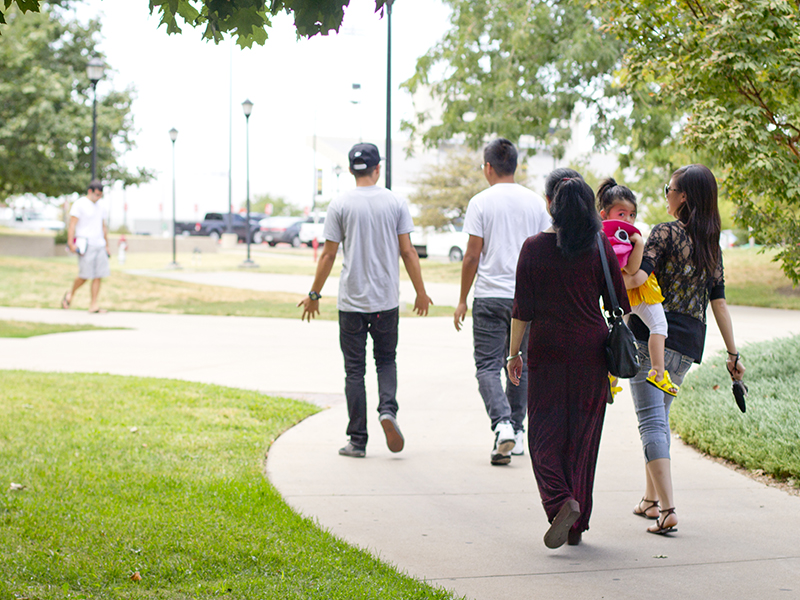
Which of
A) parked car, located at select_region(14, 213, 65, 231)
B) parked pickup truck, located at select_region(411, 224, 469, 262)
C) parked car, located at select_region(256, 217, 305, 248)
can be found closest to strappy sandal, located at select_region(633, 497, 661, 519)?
parked pickup truck, located at select_region(411, 224, 469, 262)

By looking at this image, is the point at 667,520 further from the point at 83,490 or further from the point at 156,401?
the point at 156,401

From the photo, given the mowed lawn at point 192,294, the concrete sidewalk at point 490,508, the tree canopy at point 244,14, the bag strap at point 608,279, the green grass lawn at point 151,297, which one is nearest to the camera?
the tree canopy at point 244,14

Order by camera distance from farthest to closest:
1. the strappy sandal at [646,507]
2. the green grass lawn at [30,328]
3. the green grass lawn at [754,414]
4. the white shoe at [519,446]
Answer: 1. the green grass lawn at [30,328]
2. the white shoe at [519,446]
3. the green grass lawn at [754,414]
4. the strappy sandal at [646,507]

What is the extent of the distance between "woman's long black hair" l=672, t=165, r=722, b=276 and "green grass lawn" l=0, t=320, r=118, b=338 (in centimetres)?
951

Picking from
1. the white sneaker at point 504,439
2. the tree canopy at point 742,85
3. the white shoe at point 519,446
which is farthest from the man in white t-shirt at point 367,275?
the tree canopy at point 742,85

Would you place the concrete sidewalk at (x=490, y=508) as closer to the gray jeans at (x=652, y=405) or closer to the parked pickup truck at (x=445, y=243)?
the gray jeans at (x=652, y=405)

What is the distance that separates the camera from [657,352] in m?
3.96

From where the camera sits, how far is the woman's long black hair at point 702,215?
158 inches

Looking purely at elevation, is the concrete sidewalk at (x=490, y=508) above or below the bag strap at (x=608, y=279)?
below

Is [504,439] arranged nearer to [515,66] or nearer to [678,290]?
[678,290]

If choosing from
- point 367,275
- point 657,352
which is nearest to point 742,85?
point 367,275

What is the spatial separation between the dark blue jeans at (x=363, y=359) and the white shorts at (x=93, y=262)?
902cm

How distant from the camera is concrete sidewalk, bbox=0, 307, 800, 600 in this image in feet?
11.4

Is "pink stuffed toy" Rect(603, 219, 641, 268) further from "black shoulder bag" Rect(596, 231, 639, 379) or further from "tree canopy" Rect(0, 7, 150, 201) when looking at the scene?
"tree canopy" Rect(0, 7, 150, 201)
